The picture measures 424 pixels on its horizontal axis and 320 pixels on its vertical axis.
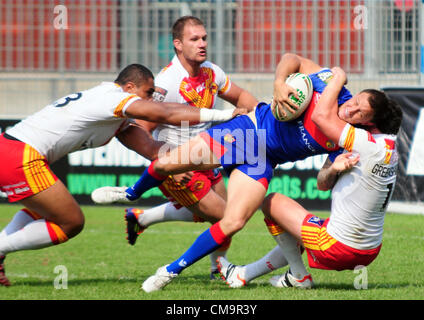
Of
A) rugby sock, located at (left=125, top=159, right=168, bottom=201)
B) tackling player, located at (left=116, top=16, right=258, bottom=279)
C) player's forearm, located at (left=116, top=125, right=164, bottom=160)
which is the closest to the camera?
rugby sock, located at (left=125, top=159, right=168, bottom=201)

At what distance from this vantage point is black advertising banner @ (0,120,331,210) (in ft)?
39.8

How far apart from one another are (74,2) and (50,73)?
1.34 metres

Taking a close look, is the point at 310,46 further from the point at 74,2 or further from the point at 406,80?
the point at 74,2

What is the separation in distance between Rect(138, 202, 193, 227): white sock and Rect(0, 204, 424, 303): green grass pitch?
464 millimetres

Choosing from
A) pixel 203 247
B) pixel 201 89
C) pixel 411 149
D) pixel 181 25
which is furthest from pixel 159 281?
pixel 411 149

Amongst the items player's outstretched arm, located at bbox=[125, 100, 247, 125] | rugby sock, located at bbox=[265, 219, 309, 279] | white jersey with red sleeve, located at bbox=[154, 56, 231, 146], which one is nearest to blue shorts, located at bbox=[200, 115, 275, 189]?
player's outstretched arm, located at bbox=[125, 100, 247, 125]

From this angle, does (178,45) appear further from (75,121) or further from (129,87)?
(75,121)

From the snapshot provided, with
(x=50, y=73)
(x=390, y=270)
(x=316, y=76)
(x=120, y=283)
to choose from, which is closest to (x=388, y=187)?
(x=316, y=76)

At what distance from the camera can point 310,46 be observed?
13016 mm

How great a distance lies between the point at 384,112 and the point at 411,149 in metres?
6.16

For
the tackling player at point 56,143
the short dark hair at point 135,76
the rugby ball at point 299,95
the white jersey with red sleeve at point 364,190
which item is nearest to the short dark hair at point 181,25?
the short dark hair at point 135,76

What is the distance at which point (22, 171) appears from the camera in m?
5.83

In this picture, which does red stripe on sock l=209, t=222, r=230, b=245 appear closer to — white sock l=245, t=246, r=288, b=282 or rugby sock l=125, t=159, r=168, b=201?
white sock l=245, t=246, r=288, b=282

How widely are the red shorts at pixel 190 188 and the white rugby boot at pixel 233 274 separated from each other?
683 millimetres
